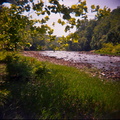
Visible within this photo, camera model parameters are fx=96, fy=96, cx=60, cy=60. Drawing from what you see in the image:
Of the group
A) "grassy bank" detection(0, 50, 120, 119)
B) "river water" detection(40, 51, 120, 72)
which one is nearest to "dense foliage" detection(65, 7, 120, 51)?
"grassy bank" detection(0, 50, 120, 119)

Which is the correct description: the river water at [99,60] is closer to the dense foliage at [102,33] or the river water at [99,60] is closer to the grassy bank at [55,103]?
the dense foliage at [102,33]

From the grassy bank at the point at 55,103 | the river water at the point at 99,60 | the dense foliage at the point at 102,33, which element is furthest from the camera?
the dense foliage at the point at 102,33

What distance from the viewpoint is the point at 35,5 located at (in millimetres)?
3863

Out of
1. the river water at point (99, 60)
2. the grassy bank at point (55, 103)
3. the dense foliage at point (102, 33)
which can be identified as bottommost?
the river water at point (99, 60)

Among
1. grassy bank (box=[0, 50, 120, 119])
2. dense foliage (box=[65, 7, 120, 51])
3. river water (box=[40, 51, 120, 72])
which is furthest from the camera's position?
dense foliage (box=[65, 7, 120, 51])

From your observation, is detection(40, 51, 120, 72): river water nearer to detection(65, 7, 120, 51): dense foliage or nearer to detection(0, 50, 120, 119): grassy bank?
detection(65, 7, 120, 51): dense foliage

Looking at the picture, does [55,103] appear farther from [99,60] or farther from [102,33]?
[102,33]

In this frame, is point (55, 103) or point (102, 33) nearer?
point (55, 103)

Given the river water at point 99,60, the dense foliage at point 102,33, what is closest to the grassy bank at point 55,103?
the dense foliage at point 102,33

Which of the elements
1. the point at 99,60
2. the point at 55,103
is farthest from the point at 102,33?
the point at 55,103

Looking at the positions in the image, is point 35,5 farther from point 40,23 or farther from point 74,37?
point 74,37

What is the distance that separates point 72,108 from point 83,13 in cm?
330

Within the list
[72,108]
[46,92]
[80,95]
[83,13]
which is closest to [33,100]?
[46,92]

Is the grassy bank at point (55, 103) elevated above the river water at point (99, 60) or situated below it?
above
